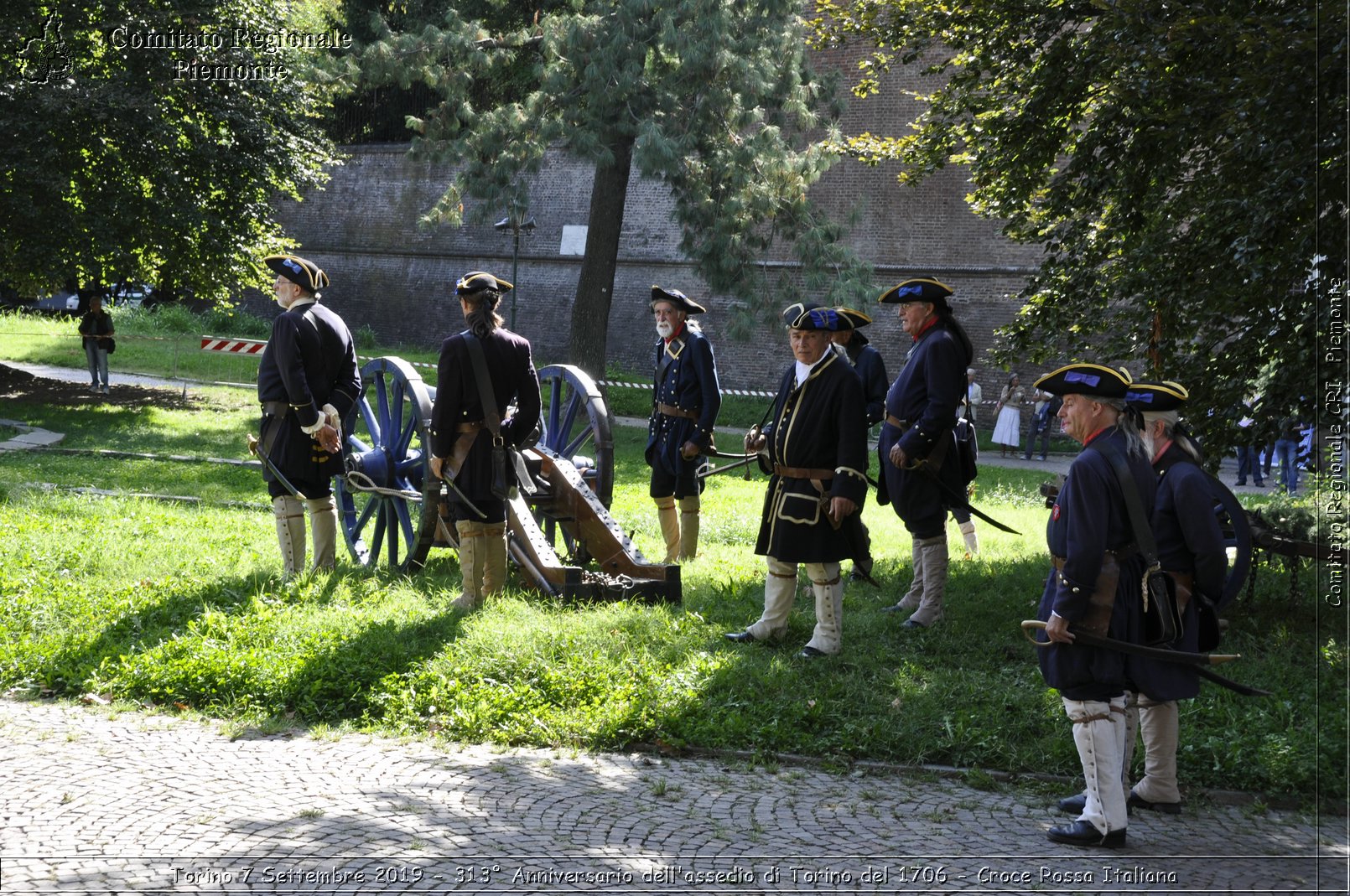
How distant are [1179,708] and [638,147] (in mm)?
12790

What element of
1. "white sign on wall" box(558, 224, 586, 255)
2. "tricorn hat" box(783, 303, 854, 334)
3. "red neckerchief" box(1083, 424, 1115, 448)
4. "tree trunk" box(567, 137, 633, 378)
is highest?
"white sign on wall" box(558, 224, 586, 255)

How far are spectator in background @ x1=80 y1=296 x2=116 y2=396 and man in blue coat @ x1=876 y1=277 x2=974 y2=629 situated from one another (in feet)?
55.8

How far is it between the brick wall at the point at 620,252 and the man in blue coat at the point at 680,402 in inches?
493

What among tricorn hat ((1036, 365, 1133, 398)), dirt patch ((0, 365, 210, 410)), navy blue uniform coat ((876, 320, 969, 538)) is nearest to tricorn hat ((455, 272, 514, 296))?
navy blue uniform coat ((876, 320, 969, 538))

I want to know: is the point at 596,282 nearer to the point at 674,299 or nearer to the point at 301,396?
the point at 674,299

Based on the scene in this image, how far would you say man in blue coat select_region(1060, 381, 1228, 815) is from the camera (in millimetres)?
4816

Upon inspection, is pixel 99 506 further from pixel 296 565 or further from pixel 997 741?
pixel 997 741

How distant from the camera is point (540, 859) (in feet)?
13.3

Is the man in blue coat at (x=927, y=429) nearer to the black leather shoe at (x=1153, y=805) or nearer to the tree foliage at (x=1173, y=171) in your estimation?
the tree foliage at (x=1173, y=171)

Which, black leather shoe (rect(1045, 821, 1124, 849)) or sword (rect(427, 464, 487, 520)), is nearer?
black leather shoe (rect(1045, 821, 1124, 849))

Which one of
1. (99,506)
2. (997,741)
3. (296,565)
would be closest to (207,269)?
(99,506)

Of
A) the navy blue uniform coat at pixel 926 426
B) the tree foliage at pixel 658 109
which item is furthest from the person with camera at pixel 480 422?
the tree foliage at pixel 658 109

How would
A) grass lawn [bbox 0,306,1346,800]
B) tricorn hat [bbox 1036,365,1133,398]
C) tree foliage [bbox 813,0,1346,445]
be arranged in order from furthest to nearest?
tree foliage [bbox 813,0,1346,445], grass lawn [bbox 0,306,1346,800], tricorn hat [bbox 1036,365,1133,398]

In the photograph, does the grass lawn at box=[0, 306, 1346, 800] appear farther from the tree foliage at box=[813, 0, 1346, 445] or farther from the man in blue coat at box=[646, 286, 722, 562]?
the tree foliage at box=[813, 0, 1346, 445]
